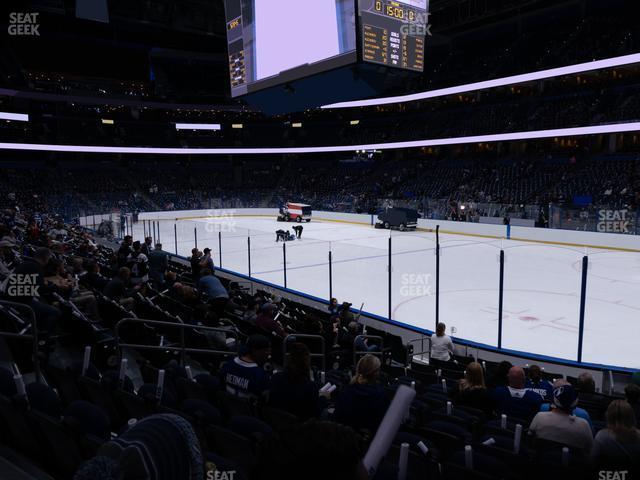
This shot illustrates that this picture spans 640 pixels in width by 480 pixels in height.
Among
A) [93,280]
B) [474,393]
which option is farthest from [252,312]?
[474,393]

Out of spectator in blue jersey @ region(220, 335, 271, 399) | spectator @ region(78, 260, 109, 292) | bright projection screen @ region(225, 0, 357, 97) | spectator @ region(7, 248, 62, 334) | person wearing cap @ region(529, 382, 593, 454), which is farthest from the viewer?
spectator @ region(78, 260, 109, 292)

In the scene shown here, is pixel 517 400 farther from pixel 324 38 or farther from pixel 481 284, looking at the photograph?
pixel 481 284

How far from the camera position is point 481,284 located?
17.4 metres

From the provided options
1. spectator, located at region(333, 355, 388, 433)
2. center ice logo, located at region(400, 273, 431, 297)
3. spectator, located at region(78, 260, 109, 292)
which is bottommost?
center ice logo, located at region(400, 273, 431, 297)

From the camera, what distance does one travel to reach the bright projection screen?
399 inches

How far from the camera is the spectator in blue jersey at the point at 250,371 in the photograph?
14.9 feet

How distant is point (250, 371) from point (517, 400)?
2933mm

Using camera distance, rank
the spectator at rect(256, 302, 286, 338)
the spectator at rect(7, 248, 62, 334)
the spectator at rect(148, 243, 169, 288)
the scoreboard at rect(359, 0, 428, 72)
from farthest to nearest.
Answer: the spectator at rect(148, 243, 169, 288) < the scoreboard at rect(359, 0, 428, 72) < the spectator at rect(256, 302, 286, 338) < the spectator at rect(7, 248, 62, 334)

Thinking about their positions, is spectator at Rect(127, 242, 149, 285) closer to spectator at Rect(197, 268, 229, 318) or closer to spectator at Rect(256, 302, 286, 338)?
spectator at Rect(197, 268, 229, 318)

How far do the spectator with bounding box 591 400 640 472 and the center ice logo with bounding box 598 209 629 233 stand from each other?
75.0 ft

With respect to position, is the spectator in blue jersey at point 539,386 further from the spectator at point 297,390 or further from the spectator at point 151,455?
the spectator at point 151,455

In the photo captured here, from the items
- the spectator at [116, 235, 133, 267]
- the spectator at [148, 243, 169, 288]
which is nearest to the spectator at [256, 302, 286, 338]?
the spectator at [148, 243, 169, 288]

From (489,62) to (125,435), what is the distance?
46587 mm

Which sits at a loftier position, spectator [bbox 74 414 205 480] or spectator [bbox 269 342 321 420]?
spectator [bbox 74 414 205 480]
